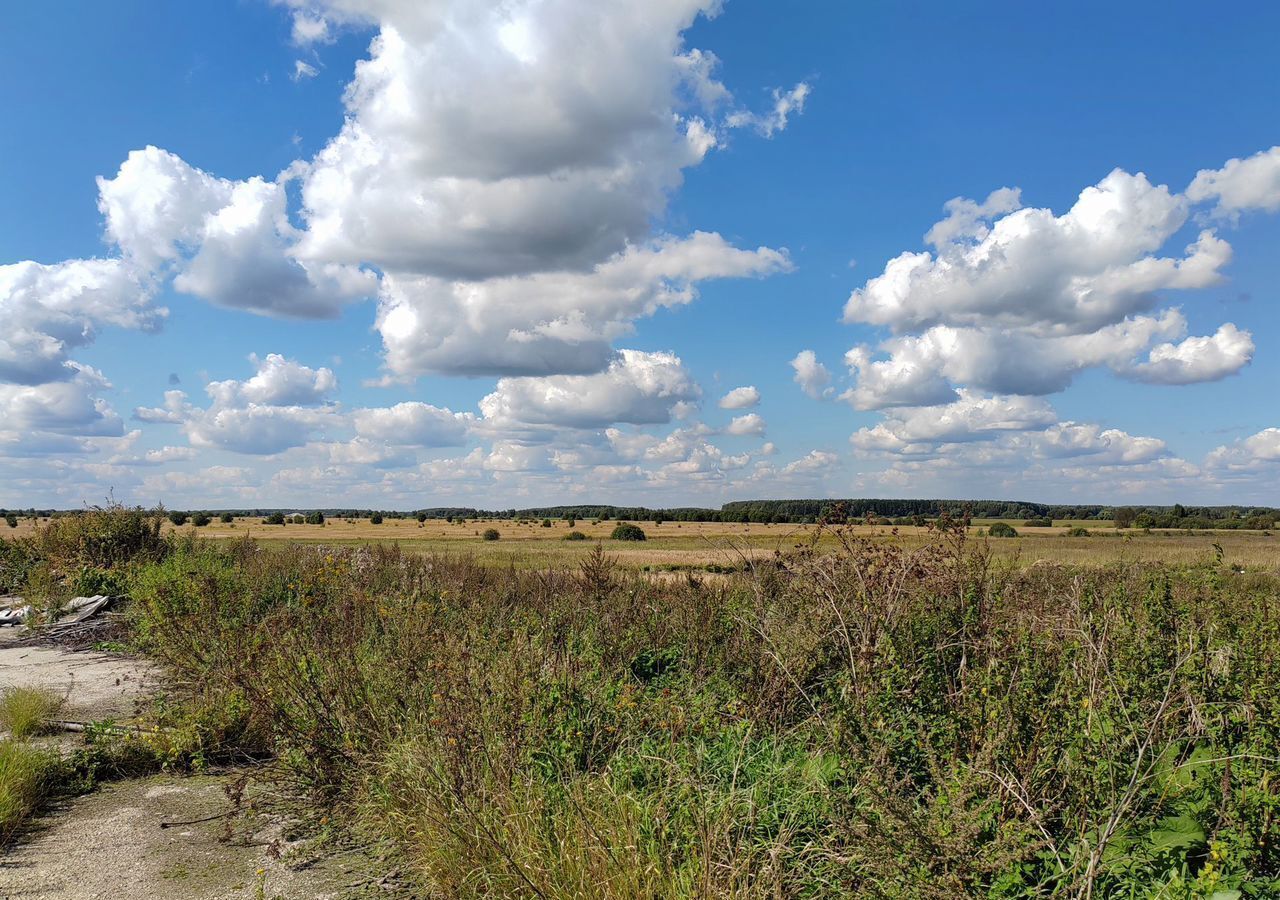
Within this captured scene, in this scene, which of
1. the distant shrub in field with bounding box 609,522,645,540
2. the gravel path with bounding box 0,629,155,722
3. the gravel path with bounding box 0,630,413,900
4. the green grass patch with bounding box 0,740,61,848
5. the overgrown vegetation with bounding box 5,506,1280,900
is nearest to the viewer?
the overgrown vegetation with bounding box 5,506,1280,900

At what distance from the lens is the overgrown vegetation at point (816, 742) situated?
3338 millimetres

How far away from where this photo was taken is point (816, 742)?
5.30 metres

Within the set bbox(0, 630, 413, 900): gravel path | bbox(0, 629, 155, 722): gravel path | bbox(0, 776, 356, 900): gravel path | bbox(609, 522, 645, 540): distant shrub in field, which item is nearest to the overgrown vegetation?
bbox(0, 630, 413, 900): gravel path

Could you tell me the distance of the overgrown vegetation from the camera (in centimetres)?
334

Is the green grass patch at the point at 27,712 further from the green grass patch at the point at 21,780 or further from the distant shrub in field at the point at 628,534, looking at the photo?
the distant shrub in field at the point at 628,534

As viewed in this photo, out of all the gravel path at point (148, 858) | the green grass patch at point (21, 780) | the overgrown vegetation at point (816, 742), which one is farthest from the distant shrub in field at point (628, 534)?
the gravel path at point (148, 858)

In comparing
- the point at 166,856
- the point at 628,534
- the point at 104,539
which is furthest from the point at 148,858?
the point at 628,534

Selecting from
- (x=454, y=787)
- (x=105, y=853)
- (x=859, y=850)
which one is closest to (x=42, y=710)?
(x=105, y=853)

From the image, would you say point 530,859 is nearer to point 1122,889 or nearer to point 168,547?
point 1122,889

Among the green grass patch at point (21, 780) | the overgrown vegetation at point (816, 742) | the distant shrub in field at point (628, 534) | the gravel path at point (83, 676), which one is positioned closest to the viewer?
the overgrown vegetation at point (816, 742)

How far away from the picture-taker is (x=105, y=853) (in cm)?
534

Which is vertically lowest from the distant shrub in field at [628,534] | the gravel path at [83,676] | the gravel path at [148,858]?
the distant shrub in field at [628,534]

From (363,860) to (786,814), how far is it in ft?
9.13

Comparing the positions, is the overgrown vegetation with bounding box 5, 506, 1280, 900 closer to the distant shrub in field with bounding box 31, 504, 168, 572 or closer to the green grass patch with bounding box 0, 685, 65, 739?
the green grass patch with bounding box 0, 685, 65, 739
